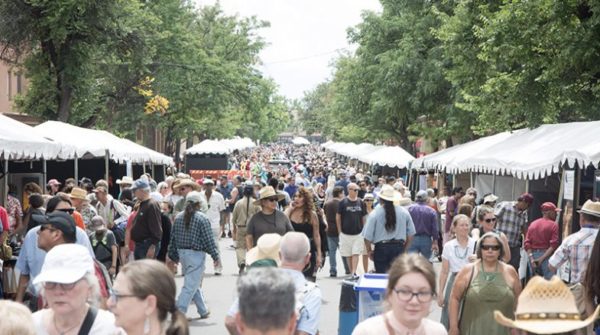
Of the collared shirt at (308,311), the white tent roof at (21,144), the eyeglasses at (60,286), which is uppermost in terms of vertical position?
the white tent roof at (21,144)

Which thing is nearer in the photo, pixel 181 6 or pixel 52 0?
pixel 52 0

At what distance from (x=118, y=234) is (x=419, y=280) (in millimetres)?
10258

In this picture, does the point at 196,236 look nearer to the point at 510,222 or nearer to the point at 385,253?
the point at 385,253

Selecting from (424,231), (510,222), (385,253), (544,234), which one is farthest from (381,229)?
(424,231)

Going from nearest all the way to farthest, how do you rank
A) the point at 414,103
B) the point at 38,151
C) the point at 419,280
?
the point at 419,280
the point at 38,151
the point at 414,103

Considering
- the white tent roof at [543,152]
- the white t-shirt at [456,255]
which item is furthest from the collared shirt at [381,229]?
the white tent roof at [543,152]

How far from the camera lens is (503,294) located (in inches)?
286

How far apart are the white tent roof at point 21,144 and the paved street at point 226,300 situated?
2931mm

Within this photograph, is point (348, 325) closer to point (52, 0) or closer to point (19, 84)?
point (52, 0)

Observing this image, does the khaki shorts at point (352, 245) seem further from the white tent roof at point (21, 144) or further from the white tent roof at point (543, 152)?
the white tent roof at point (21, 144)

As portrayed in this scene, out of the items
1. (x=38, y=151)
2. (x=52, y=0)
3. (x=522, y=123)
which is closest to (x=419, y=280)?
(x=38, y=151)

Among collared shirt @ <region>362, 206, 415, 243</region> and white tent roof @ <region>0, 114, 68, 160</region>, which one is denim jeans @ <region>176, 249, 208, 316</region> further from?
white tent roof @ <region>0, 114, 68, 160</region>

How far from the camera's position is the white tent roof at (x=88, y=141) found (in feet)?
66.3

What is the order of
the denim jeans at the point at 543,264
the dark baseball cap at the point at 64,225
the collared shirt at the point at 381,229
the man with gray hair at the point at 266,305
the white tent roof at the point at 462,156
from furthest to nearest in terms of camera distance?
the white tent roof at the point at 462,156, the denim jeans at the point at 543,264, the collared shirt at the point at 381,229, the dark baseball cap at the point at 64,225, the man with gray hair at the point at 266,305
